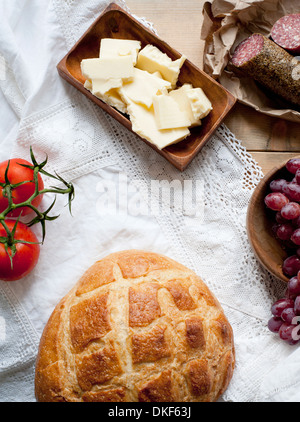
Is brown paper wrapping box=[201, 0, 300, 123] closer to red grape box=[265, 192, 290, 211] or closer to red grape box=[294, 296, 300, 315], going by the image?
red grape box=[265, 192, 290, 211]

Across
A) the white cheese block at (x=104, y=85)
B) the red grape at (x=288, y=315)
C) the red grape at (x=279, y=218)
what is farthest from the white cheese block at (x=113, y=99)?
the red grape at (x=288, y=315)

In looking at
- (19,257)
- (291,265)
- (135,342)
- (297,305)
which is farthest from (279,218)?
(19,257)

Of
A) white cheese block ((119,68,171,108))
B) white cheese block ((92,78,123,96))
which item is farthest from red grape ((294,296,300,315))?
white cheese block ((92,78,123,96))

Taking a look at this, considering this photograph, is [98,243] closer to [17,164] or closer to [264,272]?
[17,164]

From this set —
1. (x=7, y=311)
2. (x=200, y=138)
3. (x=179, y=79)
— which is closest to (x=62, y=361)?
(x=7, y=311)

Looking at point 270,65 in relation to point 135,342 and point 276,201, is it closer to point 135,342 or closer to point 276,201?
point 276,201

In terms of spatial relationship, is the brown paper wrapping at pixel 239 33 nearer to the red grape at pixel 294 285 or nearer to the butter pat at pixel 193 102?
the butter pat at pixel 193 102
